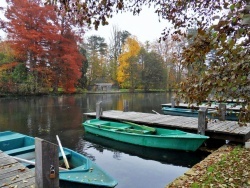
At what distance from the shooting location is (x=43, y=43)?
26.3 meters

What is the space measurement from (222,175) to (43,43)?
26339 mm

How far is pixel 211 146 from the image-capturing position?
750cm

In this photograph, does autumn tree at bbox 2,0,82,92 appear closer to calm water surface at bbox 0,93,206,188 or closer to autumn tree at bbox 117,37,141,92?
autumn tree at bbox 117,37,141,92

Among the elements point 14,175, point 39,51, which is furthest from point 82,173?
point 39,51

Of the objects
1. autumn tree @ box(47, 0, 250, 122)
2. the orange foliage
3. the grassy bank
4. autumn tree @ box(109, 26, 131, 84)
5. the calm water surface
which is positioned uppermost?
autumn tree @ box(109, 26, 131, 84)

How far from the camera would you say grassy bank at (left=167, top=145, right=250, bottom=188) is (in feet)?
12.1

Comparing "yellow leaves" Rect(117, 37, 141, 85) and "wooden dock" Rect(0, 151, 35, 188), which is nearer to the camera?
"wooden dock" Rect(0, 151, 35, 188)

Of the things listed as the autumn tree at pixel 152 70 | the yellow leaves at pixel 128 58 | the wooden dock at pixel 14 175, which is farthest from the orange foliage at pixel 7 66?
the wooden dock at pixel 14 175

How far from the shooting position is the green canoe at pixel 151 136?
21.9ft

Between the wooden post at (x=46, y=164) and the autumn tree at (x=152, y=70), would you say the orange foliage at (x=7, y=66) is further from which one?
the wooden post at (x=46, y=164)

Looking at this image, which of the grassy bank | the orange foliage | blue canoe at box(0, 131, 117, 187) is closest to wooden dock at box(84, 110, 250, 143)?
the grassy bank

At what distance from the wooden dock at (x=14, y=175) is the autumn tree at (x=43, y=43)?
23.4 m

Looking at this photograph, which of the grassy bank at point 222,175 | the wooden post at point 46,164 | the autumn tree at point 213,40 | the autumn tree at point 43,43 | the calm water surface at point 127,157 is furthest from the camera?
the autumn tree at point 43,43

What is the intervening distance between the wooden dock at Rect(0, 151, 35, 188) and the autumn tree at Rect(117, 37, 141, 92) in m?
35.2
